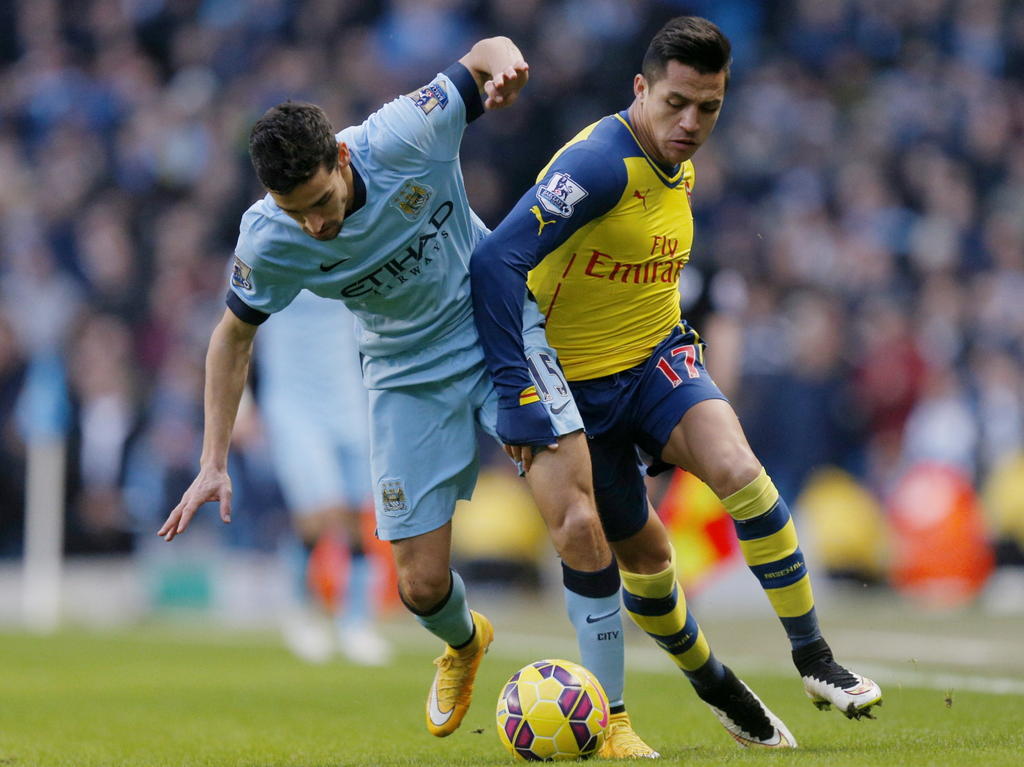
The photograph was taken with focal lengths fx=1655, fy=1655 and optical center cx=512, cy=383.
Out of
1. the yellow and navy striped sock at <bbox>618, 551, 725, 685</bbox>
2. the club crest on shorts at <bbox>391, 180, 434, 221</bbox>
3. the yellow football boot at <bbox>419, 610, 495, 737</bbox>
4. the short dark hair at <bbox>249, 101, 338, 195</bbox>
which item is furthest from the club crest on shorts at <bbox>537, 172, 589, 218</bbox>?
the yellow football boot at <bbox>419, 610, 495, 737</bbox>

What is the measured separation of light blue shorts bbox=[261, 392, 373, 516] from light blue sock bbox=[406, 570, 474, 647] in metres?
4.16

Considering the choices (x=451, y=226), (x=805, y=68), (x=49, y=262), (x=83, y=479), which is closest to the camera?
(x=451, y=226)

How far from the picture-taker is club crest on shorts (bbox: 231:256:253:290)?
5.34 m

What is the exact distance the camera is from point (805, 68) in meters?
18.7

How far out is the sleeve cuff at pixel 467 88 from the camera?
5.55 m

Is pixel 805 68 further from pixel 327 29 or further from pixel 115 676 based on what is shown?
pixel 115 676

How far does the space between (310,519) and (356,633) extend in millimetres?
752

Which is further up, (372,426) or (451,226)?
(451,226)

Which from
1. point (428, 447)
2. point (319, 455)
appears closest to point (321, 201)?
point (428, 447)

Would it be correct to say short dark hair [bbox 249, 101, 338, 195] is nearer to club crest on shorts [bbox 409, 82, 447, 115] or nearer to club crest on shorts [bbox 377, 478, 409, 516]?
club crest on shorts [bbox 409, 82, 447, 115]

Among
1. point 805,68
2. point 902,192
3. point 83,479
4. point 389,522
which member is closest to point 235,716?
point 389,522

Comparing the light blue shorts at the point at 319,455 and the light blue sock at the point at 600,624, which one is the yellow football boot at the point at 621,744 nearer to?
the light blue sock at the point at 600,624

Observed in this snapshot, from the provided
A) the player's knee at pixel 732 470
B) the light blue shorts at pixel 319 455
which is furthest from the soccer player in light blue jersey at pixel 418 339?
the light blue shorts at pixel 319 455

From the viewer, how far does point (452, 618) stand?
587 cm
